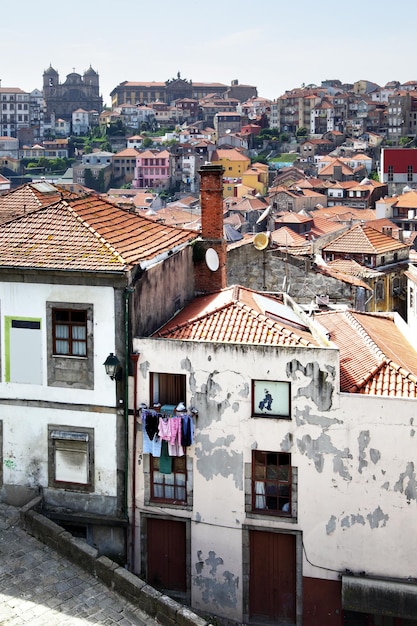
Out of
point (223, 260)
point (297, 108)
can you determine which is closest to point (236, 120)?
point (297, 108)

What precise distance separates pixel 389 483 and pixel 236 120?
173 m

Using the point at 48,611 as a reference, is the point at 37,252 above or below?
above

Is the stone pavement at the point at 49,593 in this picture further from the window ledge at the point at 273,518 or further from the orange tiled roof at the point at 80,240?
the orange tiled roof at the point at 80,240

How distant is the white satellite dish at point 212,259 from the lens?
21750 mm

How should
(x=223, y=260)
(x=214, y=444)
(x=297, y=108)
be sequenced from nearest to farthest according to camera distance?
(x=214, y=444) → (x=223, y=260) → (x=297, y=108)

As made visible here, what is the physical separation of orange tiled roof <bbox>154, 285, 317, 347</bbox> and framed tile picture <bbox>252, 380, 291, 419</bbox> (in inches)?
32.6

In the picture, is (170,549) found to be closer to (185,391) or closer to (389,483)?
(185,391)

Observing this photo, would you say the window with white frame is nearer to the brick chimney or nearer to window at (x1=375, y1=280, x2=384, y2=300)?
the brick chimney

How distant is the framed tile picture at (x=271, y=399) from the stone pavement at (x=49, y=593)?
4.49m

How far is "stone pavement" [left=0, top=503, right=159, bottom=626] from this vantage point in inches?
567

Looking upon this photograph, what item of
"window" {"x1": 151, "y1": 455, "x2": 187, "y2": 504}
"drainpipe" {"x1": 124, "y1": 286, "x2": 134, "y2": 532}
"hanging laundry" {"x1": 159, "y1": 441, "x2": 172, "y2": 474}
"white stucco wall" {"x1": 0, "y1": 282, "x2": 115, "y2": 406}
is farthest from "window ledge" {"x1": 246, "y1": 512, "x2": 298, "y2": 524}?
"white stucco wall" {"x1": 0, "y1": 282, "x2": 115, "y2": 406}

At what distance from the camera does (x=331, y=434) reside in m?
16.2

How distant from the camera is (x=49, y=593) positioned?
15125mm

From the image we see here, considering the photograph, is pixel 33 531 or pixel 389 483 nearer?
pixel 389 483
